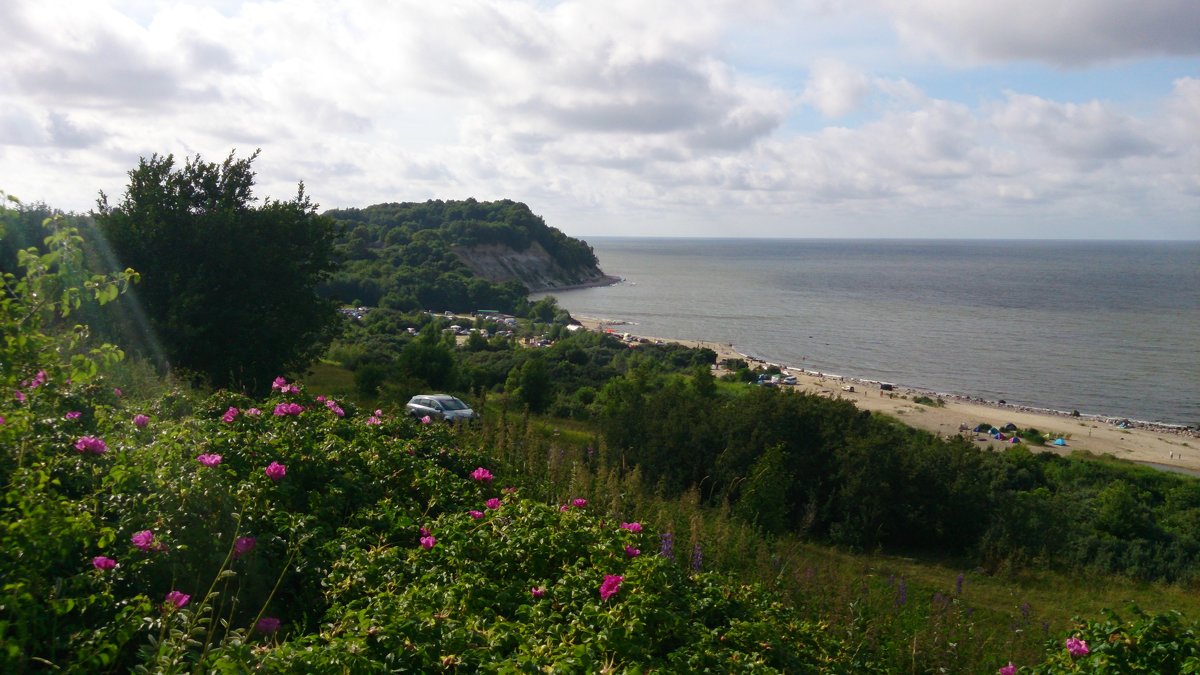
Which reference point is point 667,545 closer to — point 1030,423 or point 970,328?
point 1030,423

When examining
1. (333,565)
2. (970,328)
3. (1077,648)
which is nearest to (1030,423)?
(970,328)

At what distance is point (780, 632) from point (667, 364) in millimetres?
51902

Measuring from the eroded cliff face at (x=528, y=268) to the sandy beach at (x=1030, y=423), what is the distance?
81220mm

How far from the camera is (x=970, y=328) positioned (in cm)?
8062

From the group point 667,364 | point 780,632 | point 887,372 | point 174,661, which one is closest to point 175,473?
point 174,661

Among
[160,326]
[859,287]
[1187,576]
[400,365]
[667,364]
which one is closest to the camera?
[1187,576]

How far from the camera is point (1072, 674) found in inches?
169

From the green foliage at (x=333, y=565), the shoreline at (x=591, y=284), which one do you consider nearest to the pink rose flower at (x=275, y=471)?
the green foliage at (x=333, y=565)

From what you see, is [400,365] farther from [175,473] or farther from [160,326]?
[175,473]

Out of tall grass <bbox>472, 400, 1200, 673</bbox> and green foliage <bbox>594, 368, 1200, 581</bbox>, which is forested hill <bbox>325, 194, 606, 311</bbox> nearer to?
green foliage <bbox>594, 368, 1200, 581</bbox>

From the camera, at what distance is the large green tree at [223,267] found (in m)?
17.1

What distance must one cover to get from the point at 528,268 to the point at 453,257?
26841 mm

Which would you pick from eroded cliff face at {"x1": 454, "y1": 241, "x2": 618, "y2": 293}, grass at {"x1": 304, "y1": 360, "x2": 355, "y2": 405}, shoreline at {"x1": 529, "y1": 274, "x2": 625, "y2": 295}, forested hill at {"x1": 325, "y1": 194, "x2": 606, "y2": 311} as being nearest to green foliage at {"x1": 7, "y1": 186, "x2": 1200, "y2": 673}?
grass at {"x1": 304, "y1": 360, "x2": 355, "y2": 405}

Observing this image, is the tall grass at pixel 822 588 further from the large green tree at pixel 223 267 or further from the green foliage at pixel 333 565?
the large green tree at pixel 223 267
